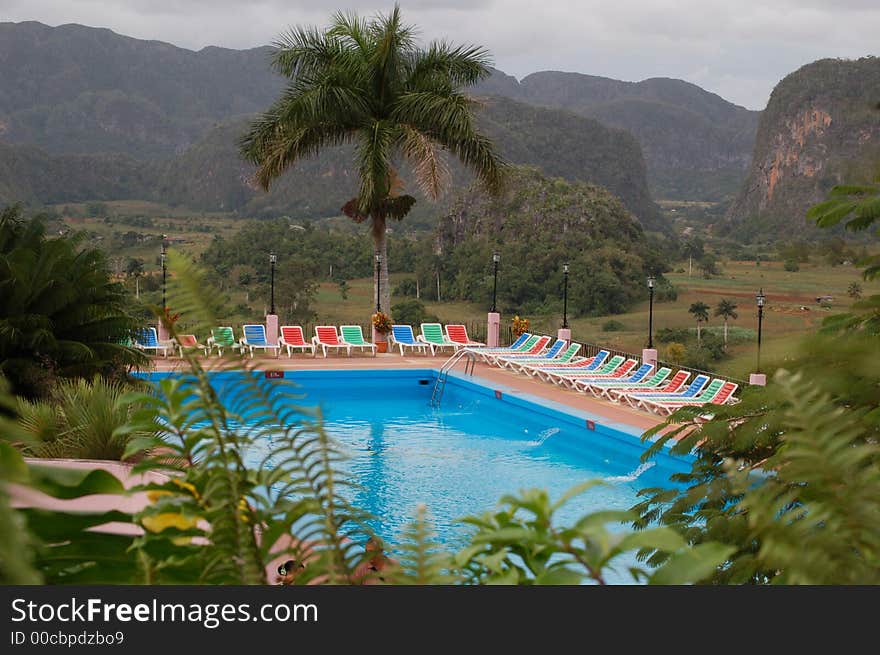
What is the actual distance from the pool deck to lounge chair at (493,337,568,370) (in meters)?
0.18

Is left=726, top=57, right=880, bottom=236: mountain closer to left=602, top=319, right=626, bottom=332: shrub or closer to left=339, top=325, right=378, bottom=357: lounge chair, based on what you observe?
left=602, top=319, right=626, bottom=332: shrub

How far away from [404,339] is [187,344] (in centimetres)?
1994

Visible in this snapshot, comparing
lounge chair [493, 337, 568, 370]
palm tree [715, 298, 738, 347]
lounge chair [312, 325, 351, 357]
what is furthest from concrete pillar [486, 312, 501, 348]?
palm tree [715, 298, 738, 347]

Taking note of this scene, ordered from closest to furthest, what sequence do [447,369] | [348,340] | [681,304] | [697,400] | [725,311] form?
[697,400]
[447,369]
[348,340]
[725,311]
[681,304]

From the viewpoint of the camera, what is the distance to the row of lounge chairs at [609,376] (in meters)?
14.2

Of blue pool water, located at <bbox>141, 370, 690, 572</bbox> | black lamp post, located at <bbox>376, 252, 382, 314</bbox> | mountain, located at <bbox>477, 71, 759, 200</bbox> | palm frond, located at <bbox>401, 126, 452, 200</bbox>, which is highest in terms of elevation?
mountain, located at <bbox>477, 71, 759, 200</bbox>

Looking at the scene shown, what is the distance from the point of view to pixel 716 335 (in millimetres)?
29031

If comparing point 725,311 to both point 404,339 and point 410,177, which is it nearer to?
point 404,339

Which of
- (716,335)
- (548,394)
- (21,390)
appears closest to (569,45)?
(716,335)

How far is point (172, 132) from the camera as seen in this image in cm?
9019

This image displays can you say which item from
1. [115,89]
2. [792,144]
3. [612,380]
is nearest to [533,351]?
[612,380]

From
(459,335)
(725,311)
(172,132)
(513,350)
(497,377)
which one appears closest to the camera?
(497,377)

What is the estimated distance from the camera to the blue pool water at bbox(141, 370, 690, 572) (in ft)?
35.4

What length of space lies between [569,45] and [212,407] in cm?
7072
